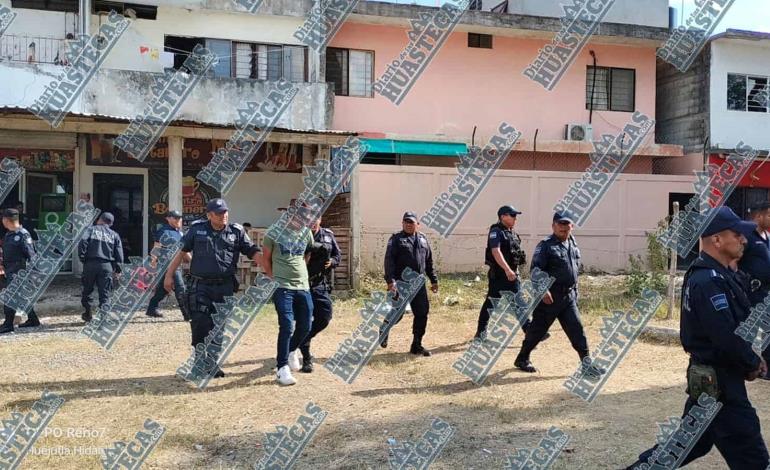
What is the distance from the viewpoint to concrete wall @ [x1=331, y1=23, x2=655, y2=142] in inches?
600

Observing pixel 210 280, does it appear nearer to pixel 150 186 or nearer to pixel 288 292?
pixel 288 292

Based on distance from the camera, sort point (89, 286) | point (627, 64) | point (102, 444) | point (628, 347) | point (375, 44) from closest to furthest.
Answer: point (102, 444), point (628, 347), point (89, 286), point (375, 44), point (627, 64)

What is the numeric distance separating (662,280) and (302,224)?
24.5ft

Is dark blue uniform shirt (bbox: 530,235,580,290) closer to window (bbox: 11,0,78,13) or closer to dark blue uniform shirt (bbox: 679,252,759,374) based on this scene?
dark blue uniform shirt (bbox: 679,252,759,374)

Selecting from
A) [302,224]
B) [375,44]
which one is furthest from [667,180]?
[302,224]

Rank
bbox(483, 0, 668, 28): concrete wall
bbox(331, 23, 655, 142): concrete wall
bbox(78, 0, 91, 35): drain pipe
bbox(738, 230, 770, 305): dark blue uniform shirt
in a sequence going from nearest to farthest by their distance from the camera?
bbox(738, 230, 770, 305): dark blue uniform shirt
bbox(78, 0, 91, 35): drain pipe
bbox(331, 23, 655, 142): concrete wall
bbox(483, 0, 668, 28): concrete wall

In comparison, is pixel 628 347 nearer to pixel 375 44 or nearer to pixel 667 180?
pixel 667 180

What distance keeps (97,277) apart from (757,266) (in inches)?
312

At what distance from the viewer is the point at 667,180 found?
51.0 feet

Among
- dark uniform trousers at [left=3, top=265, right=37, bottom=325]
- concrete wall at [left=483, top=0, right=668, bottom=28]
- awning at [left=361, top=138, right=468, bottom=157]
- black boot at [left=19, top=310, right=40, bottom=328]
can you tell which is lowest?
black boot at [left=19, top=310, right=40, bottom=328]


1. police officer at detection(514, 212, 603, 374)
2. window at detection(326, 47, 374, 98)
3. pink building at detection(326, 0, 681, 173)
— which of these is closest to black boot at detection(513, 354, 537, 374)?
police officer at detection(514, 212, 603, 374)

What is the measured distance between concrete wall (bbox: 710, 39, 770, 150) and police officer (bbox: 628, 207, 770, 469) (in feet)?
48.0

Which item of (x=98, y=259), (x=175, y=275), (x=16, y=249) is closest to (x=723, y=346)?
(x=175, y=275)

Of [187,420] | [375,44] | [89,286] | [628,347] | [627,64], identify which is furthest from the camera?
[627,64]
